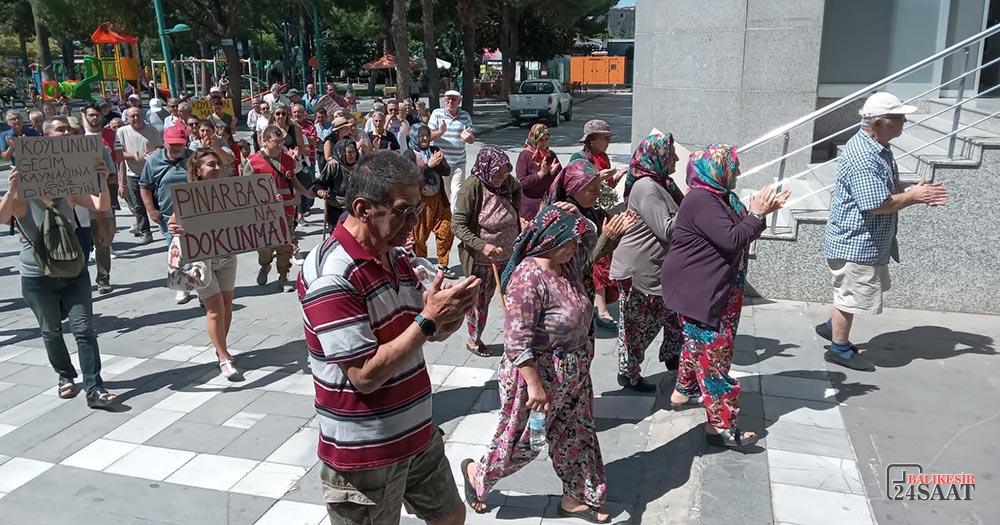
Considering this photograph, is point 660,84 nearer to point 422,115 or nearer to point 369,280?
point 422,115

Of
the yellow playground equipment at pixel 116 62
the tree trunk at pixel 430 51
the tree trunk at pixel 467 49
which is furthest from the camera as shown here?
the yellow playground equipment at pixel 116 62

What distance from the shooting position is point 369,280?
256cm

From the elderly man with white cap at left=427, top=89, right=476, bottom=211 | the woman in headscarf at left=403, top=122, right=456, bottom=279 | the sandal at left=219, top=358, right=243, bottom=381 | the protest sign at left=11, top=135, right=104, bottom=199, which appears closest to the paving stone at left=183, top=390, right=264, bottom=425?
the sandal at left=219, top=358, right=243, bottom=381

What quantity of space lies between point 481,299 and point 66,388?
3.27 metres

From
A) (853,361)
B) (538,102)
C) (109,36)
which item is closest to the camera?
(853,361)

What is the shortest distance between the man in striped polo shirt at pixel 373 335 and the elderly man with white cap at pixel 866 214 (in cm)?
382

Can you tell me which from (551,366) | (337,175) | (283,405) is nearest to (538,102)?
(337,175)

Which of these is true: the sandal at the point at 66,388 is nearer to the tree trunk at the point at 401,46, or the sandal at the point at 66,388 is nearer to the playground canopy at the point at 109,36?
the tree trunk at the point at 401,46

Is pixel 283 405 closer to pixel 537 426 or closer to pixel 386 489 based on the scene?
pixel 537 426

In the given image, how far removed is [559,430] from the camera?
12.7 feet

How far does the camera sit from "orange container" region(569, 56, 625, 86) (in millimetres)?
54281

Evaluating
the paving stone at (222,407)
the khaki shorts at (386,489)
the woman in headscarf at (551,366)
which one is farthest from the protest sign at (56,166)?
Answer: the khaki shorts at (386,489)

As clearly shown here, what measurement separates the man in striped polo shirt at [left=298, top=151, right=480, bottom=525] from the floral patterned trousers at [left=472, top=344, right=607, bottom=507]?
95cm

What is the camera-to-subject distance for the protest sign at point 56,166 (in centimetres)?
537
